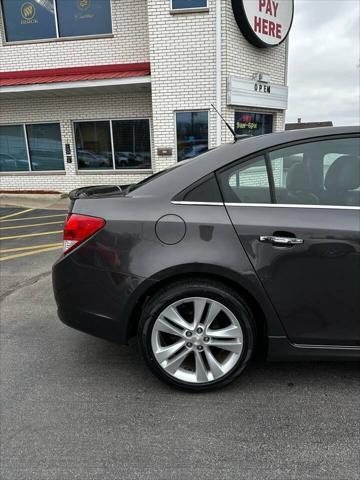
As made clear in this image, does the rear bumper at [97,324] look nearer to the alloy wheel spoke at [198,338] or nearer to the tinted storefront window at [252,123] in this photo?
the alloy wheel spoke at [198,338]

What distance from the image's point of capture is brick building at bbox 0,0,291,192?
8781mm

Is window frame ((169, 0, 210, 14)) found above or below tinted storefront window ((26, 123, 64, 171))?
above

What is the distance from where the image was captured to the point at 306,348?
2.33m

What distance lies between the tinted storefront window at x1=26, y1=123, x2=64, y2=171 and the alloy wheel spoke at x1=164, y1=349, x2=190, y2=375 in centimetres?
998

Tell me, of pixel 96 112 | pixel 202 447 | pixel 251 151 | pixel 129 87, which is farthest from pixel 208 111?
pixel 202 447

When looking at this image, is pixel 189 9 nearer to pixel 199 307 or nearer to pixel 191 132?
pixel 191 132

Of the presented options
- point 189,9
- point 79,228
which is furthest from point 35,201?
point 79,228

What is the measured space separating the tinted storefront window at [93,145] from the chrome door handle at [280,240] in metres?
9.29

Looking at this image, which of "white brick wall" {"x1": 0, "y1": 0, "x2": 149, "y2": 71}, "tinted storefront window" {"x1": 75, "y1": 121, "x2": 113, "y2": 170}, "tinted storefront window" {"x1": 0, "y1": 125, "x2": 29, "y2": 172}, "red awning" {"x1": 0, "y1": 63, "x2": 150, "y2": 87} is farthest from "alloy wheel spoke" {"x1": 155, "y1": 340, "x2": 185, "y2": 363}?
"tinted storefront window" {"x1": 0, "y1": 125, "x2": 29, "y2": 172}

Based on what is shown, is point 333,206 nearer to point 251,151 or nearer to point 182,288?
point 251,151

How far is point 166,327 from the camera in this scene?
7.67 feet

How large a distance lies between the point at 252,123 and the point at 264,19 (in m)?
2.43

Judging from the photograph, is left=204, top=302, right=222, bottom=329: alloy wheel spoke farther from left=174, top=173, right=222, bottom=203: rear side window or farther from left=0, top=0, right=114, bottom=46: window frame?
left=0, top=0, right=114, bottom=46: window frame

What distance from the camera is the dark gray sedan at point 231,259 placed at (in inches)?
87.4
